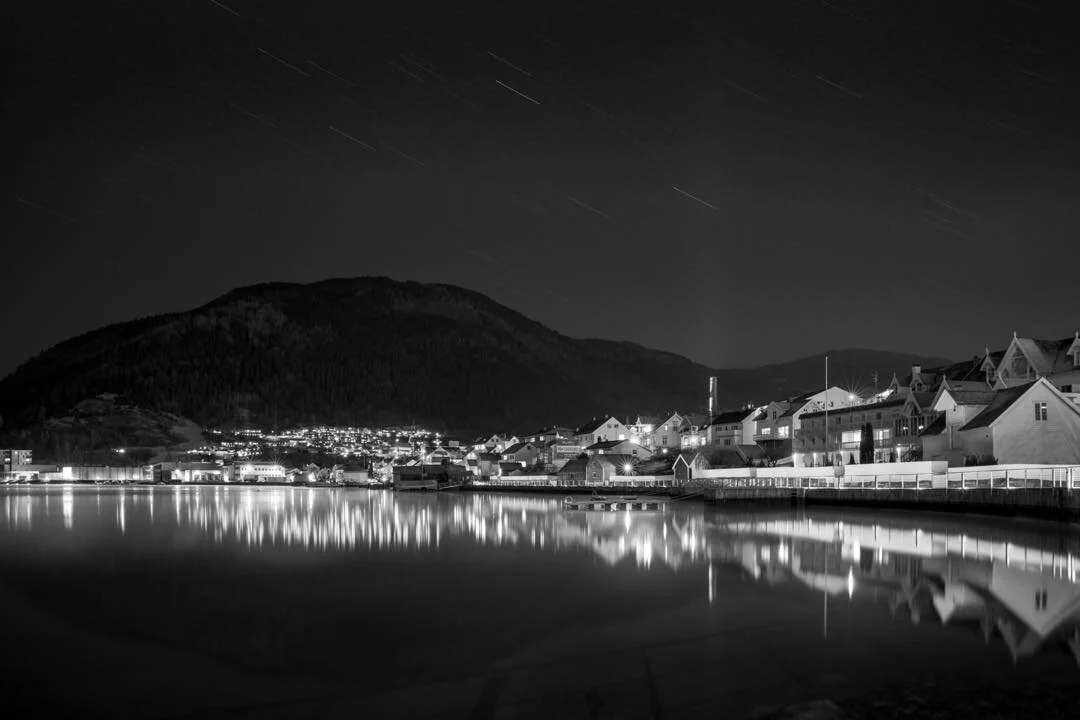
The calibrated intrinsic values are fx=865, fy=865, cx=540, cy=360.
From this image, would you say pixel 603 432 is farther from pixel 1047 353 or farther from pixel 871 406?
pixel 1047 353

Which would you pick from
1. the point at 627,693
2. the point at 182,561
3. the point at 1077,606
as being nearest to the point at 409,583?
the point at 182,561

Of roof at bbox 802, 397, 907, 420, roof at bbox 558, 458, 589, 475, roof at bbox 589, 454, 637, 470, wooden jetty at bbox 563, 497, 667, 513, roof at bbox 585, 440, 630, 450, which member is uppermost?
roof at bbox 802, 397, 907, 420

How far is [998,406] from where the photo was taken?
167 ft

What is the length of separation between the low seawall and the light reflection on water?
52.8 inches

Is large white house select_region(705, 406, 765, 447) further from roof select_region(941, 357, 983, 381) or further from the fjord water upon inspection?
the fjord water

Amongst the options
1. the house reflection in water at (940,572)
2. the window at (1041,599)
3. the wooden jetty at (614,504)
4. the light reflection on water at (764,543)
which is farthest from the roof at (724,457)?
the window at (1041,599)

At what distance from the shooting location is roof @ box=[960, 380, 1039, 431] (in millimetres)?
49531

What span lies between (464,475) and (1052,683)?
13680cm

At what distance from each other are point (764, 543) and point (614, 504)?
31.9m

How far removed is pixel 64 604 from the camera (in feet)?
74.9

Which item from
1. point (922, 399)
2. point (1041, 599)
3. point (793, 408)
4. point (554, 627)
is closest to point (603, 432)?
point (793, 408)

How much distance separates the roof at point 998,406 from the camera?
1950 inches

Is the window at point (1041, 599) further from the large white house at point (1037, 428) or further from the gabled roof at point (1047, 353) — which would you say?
the gabled roof at point (1047, 353)

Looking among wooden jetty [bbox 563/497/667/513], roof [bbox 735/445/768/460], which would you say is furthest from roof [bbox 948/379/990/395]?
roof [bbox 735/445/768/460]
